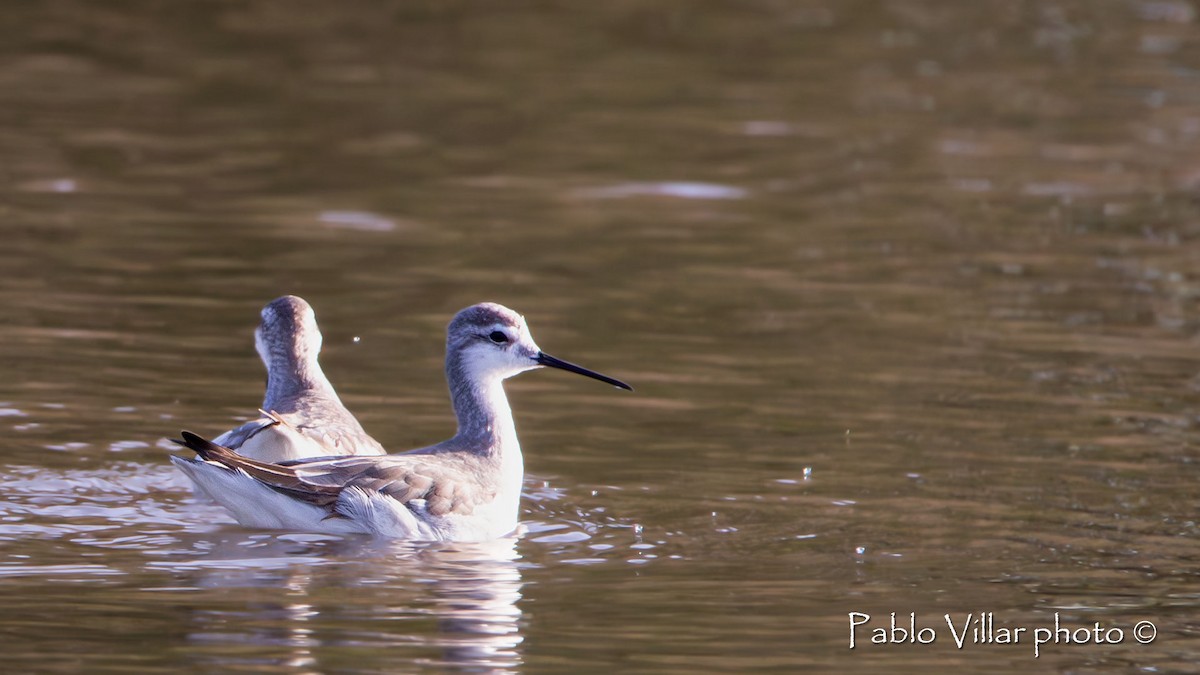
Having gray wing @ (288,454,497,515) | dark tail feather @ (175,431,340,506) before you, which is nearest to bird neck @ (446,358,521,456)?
gray wing @ (288,454,497,515)

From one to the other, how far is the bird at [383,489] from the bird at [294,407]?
17 cm

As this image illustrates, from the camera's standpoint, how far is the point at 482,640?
893 centimetres

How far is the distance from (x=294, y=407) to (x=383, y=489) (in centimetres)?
180

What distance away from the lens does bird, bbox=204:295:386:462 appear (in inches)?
437

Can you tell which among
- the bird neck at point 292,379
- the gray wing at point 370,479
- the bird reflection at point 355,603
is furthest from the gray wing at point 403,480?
the bird neck at point 292,379

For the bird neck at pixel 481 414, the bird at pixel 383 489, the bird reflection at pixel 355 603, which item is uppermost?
the bird neck at pixel 481 414

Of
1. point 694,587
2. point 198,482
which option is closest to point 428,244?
point 198,482

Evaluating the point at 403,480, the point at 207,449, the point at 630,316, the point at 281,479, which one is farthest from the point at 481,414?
the point at 630,316

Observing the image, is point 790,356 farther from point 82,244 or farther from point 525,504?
point 82,244

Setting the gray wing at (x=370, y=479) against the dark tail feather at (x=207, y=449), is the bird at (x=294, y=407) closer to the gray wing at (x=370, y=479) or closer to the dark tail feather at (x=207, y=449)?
the gray wing at (x=370, y=479)

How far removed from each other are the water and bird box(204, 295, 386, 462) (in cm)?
44

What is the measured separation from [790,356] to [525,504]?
Answer: 140 inches

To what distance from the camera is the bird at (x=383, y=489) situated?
10445mm

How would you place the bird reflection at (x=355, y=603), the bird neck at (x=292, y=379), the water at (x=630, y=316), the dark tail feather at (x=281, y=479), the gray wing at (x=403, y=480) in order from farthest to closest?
the bird neck at (x=292, y=379)
the gray wing at (x=403, y=480)
the dark tail feather at (x=281, y=479)
the water at (x=630, y=316)
the bird reflection at (x=355, y=603)
